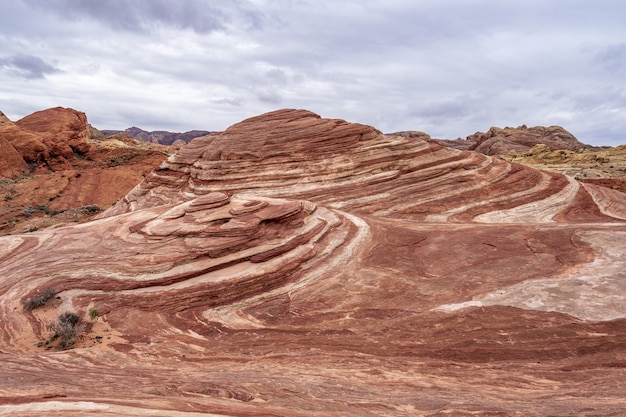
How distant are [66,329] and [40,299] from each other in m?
2.17

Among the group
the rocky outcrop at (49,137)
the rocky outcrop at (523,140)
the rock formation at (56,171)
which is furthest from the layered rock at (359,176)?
the rocky outcrop at (523,140)

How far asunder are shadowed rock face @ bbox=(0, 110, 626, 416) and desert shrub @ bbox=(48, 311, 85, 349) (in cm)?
35

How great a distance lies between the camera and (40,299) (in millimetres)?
12523

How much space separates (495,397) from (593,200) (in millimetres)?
18267

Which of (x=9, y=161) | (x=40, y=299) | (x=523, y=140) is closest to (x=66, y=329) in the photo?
(x=40, y=299)

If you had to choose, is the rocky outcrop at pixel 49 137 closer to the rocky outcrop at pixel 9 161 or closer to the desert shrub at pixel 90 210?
the rocky outcrop at pixel 9 161

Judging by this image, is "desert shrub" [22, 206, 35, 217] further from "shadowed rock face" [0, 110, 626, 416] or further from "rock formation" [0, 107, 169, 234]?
"shadowed rock face" [0, 110, 626, 416]

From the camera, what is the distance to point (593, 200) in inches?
832

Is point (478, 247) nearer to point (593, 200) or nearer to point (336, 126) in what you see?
point (593, 200)

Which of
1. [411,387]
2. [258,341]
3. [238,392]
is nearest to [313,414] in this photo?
[238,392]

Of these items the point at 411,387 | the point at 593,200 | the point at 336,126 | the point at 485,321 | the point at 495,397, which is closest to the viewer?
the point at 495,397

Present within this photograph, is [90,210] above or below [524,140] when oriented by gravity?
below

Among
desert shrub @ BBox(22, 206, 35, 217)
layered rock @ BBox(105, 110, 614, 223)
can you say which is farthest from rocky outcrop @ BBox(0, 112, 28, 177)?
layered rock @ BBox(105, 110, 614, 223)

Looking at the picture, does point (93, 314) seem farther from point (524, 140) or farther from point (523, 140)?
point (524, 140)
